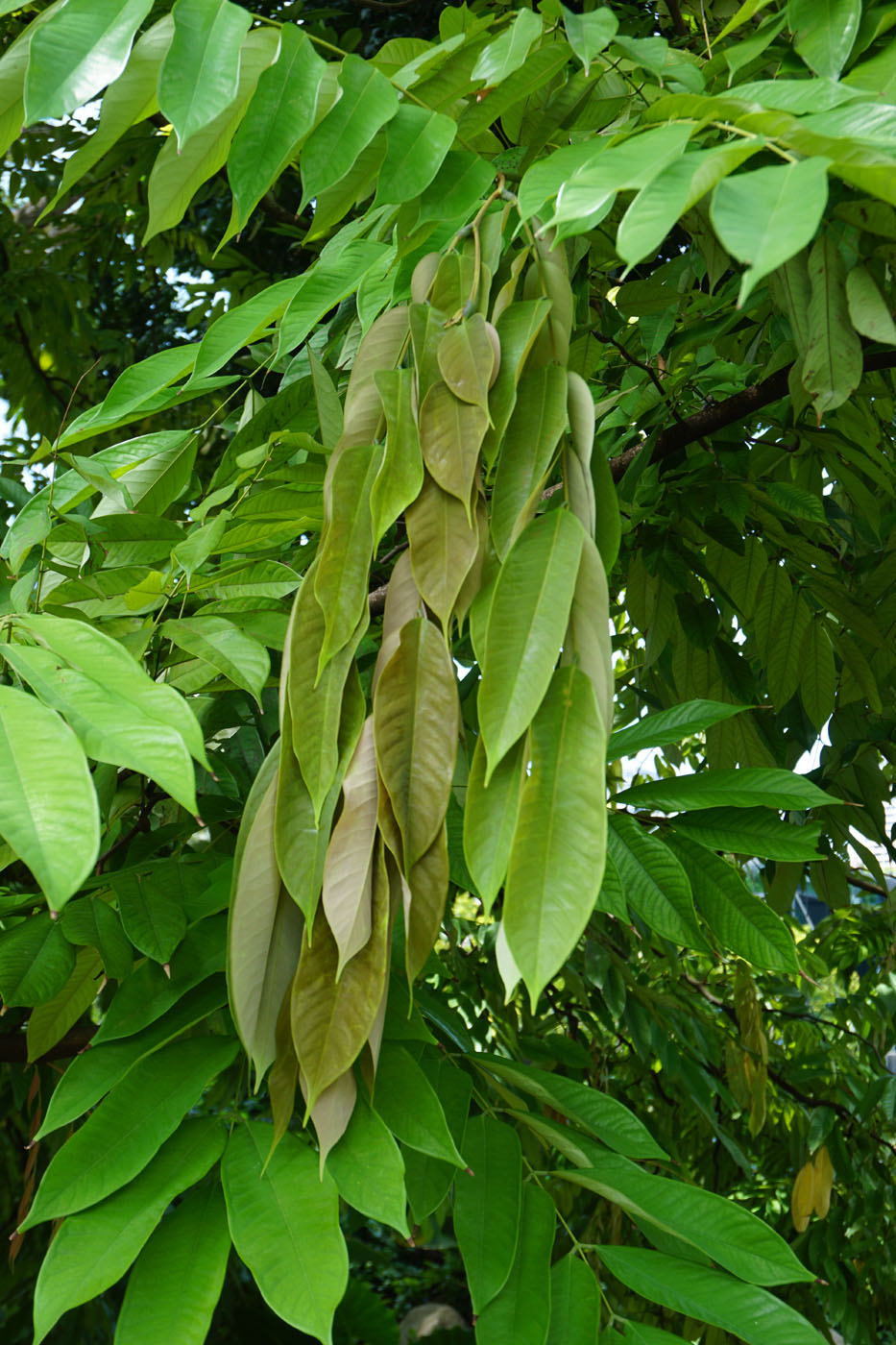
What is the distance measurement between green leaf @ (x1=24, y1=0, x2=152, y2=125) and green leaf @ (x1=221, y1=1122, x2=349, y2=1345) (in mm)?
403

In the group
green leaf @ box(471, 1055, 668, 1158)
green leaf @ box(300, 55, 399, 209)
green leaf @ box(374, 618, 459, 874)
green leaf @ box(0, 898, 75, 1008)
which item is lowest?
green leaf @ box(471, 1055, 668, 1158)

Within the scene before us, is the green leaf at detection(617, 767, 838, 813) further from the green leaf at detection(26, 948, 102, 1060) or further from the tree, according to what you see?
the green leaf at detection(26, 948, 102, 1060)

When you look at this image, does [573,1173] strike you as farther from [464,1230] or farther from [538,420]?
[538,420]

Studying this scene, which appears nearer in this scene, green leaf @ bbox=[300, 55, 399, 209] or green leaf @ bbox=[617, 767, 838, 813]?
green leaf @ bbox=[300, 55, 399, 209]

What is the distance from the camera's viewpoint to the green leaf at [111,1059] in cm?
48

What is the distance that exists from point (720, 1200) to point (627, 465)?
21.7 inches

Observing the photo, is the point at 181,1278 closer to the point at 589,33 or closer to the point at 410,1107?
the point at 410,1107

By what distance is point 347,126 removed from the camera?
1.54 ft

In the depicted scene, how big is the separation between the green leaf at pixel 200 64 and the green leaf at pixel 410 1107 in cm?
37

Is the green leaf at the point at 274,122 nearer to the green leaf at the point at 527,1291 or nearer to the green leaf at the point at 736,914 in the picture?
the green leaf at the point at 527,1291

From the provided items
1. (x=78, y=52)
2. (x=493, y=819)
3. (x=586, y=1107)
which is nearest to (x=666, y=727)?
(x=586, y=1107)

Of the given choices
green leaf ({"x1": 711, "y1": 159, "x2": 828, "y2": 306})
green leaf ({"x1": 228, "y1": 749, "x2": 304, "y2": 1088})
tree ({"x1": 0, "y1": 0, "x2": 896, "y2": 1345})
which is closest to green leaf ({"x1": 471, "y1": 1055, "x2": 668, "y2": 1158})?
tree ({"x1": 0, "y1": 0, "x2": 896, "y2": 1345})

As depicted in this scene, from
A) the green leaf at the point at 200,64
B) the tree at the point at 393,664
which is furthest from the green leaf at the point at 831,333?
the green leaf at the point at 200,64

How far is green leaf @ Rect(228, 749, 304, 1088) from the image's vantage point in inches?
15.3
